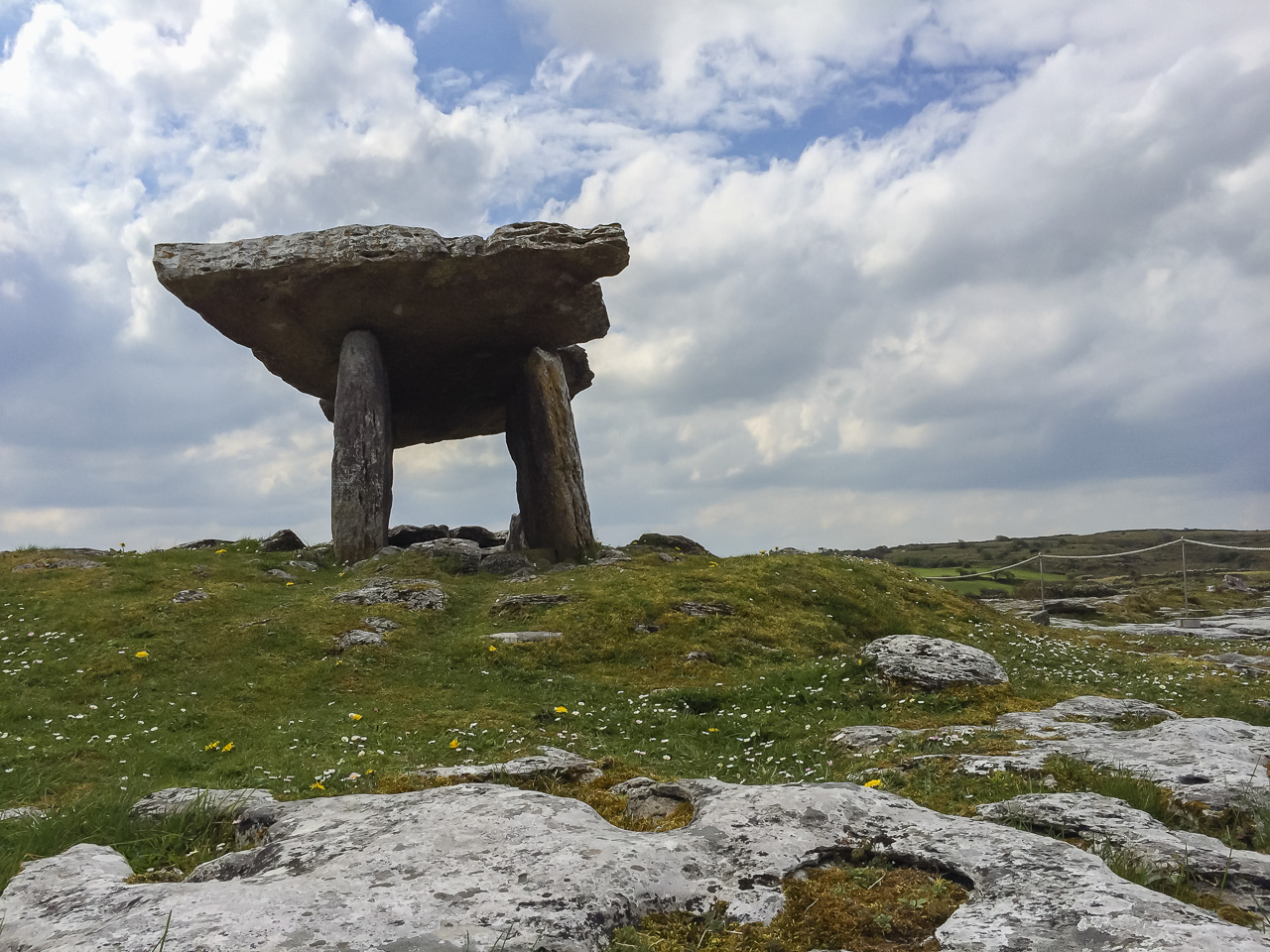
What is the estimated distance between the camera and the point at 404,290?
23906 mm

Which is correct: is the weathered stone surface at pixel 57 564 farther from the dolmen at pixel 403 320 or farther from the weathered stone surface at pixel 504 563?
the weathered stone surface at pixel 504 563

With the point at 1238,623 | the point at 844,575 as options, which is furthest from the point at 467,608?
the point at 1238,623

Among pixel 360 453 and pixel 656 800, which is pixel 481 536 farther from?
pixel 656 800

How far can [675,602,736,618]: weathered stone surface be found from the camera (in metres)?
18.0

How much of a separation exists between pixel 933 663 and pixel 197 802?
9.77 m

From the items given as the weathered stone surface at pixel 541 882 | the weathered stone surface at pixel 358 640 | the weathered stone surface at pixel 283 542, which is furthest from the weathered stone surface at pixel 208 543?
the weathered stone surface at pixel 541 882

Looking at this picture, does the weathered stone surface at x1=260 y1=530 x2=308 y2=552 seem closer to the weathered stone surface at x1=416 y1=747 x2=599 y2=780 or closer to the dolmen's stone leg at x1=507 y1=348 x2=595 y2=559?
the dolmen's stone leg at x1=507 y1=348 x2=595 y2=559

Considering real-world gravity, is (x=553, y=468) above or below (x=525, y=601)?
above

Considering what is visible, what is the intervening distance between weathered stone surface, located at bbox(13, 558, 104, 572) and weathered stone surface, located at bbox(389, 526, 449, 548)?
38.0ft

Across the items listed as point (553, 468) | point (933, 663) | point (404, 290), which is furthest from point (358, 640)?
point (404, 290)

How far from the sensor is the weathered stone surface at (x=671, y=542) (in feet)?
92.8

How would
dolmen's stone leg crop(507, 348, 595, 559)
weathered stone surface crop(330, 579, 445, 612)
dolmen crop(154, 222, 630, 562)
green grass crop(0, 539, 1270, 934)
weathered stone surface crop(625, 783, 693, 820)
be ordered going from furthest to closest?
dolmen's stone leg crop(507, 348, 595, 559) → dolmen crop(154, 222, 630, 562) → weathered stone surface crop(330, 579, 445, 612) → green grass crop(0, 539, 1270, 934) → weathered stone surface crop(625, 783, 693, 820)

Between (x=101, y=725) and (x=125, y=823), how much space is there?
8130 mm

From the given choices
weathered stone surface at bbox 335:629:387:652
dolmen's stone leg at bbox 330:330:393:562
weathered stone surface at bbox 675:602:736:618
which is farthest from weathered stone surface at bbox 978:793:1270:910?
dolmen's stone leg at bbox 330:330:393:562
